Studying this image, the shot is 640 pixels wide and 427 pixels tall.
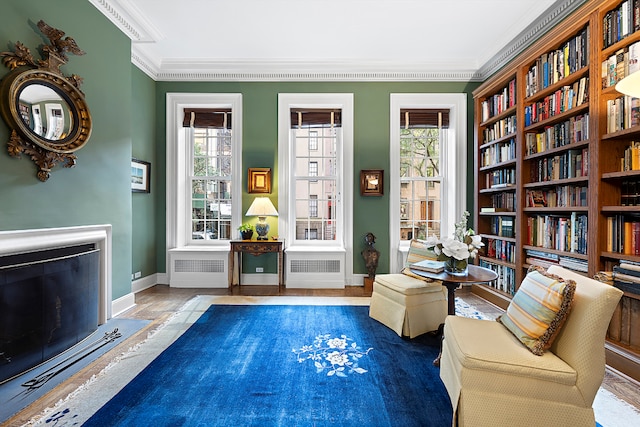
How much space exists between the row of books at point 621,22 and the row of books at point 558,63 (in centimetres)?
16

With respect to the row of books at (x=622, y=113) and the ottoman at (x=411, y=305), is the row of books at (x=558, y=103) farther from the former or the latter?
the ottoman at (x=411, y=305)

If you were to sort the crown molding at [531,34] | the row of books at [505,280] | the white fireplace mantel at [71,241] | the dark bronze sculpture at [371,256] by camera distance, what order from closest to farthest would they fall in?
the white fireplace mantel at [71,241] < the crown molding at [531,34] < the row of books at [505,280] < the dark bronze sculpture at [371,256]

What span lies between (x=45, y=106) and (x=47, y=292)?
4.77 ft

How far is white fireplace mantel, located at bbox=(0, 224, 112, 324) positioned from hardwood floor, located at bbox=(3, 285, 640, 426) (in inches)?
15.9

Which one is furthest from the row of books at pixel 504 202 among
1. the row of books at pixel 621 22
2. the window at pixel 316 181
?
the window at pixel 316 181

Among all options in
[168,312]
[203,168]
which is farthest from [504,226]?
[203,168]

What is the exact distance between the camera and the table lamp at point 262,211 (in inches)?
168

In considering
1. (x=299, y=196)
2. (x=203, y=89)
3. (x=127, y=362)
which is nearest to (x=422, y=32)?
(x=299, y=196)

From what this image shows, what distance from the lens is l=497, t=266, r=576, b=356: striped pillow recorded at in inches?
61.5

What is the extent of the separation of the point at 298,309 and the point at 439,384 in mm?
1827

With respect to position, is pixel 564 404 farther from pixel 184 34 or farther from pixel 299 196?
pixel 184 34

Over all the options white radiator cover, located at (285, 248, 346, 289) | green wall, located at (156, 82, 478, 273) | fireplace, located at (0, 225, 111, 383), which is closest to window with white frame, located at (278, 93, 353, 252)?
green wall, located at (156, 82, 478, 273)

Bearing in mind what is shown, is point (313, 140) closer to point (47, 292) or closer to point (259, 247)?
point (259, 247)

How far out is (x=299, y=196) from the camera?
15.7 feet
